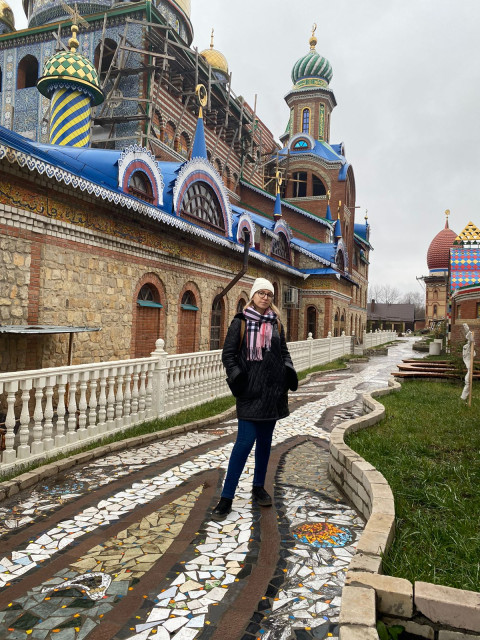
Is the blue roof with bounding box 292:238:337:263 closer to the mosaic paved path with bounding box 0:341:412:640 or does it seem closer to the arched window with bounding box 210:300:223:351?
the arched window with bounding box 210:300:223:351

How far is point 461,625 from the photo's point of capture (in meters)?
2.14

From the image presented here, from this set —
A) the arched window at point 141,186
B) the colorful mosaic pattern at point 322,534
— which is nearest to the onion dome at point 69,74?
the arched window at point 141,186

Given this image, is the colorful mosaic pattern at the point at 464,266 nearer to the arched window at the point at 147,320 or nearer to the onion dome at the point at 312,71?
the arched window at the point at 147,320

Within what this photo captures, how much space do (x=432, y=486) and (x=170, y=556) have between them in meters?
2.28

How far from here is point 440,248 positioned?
51000 mm

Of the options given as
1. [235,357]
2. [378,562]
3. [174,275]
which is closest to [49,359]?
[174,275]

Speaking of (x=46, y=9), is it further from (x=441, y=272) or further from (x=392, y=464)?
(x=441, y=272)

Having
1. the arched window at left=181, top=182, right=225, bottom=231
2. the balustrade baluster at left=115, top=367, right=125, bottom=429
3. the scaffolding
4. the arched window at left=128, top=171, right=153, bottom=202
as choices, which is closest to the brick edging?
the balustrade baluster at left=115, top=367, right=125, bottom=429

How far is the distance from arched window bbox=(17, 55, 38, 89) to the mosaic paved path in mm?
21361

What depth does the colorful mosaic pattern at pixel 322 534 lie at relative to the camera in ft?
10.5

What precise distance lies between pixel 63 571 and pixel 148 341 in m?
8.57

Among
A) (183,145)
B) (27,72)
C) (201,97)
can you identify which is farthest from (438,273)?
(27,72)

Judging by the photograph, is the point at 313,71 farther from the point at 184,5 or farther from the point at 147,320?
the point at 147,320

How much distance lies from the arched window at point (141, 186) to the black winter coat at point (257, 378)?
8.39 metres
